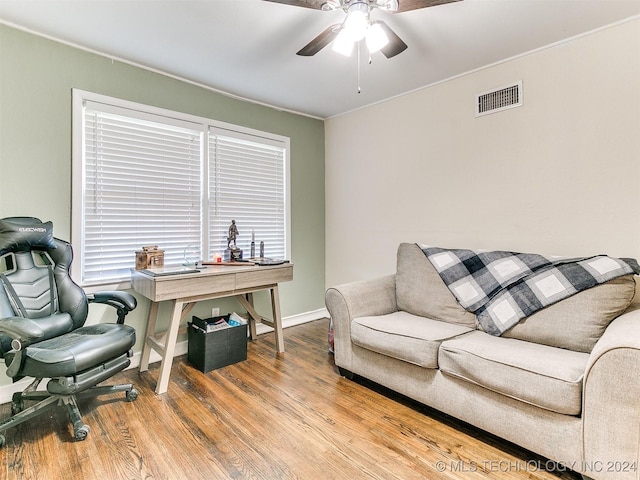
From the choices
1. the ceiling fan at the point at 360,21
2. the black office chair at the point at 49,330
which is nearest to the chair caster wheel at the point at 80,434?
the black office chair at the point at 49,330

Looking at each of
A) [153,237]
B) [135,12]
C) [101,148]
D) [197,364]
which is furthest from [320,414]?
[135,12]

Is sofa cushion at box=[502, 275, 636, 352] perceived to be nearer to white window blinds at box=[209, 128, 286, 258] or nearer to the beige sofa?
the beige sofa

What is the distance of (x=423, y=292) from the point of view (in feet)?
8.40

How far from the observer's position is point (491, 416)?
1.71m

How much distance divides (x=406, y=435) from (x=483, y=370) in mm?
561

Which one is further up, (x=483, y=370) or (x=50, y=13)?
(x=50, y=13)

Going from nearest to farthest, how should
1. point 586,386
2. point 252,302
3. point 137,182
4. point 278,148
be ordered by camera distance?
point 586,386, point 137,182, point 252,302, point 278,148

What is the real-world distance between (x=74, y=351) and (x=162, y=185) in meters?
1.55

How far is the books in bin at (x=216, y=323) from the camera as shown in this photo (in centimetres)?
272

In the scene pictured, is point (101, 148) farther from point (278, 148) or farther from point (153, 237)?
point (278, 148)

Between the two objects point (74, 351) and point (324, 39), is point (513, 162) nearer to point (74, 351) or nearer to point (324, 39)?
point (324, 39)

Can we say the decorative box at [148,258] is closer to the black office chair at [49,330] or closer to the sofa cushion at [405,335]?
the black office chair at [49,330]

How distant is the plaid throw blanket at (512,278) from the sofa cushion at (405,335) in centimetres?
22

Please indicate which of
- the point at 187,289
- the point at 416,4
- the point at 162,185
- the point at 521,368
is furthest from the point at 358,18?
the point at 162,185
